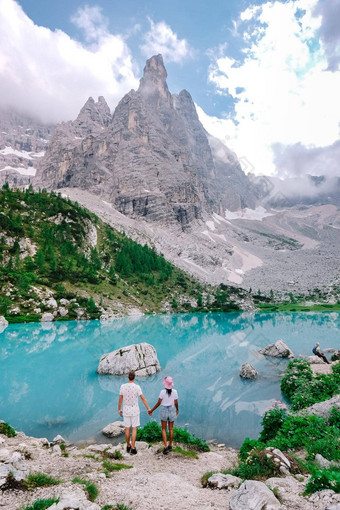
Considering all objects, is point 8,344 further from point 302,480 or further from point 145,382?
point 302,480

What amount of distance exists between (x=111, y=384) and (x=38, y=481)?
71.3ft

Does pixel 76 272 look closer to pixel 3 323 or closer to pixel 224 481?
pixel 3 323

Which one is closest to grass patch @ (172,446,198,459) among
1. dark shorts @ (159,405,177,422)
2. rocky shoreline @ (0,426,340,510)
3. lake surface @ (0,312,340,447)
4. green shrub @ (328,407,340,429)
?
rocky shoreline @ (0,426,340,510)

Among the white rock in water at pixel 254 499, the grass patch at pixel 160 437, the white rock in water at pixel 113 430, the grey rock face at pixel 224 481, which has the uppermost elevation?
the white rock in water at pixel 254 499

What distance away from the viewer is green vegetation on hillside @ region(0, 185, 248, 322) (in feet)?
262

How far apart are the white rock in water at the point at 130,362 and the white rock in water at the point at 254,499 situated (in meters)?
25.8

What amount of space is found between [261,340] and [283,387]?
3296cm

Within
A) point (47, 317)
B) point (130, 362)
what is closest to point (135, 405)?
point (130, 362)

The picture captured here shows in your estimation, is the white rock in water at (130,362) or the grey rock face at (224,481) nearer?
the grey rock face at (224,481)

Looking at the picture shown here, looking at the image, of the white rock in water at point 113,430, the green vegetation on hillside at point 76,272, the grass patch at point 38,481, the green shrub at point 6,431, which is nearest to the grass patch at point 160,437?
the white rock in water at point 113,430

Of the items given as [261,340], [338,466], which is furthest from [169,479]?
[261,340]

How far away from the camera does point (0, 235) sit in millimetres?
92125

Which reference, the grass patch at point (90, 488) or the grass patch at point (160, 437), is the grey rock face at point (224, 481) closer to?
the grass patch at point (90, 488)

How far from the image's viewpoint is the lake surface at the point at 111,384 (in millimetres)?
19731
